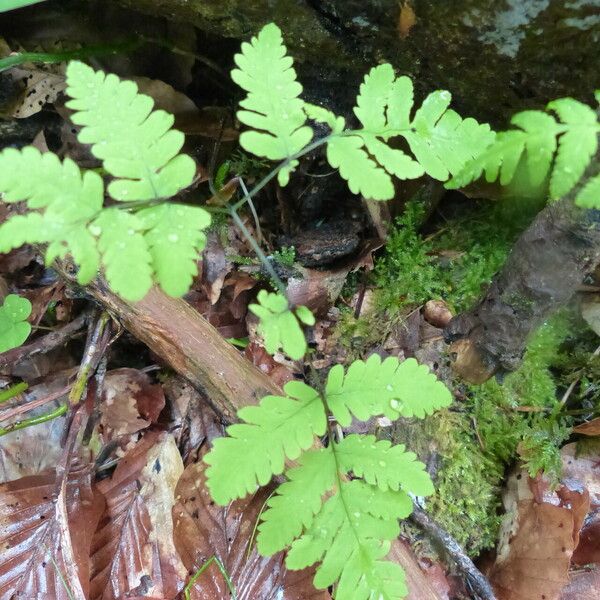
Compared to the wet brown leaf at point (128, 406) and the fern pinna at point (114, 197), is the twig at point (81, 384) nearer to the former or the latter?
the wet brown leaf at point (128, 406)

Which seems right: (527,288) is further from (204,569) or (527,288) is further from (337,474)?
(204,569)

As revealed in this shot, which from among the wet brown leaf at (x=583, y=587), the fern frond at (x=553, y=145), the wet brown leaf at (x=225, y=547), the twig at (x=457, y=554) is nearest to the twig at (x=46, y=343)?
the wet brown leaf at (x=225, y=547)

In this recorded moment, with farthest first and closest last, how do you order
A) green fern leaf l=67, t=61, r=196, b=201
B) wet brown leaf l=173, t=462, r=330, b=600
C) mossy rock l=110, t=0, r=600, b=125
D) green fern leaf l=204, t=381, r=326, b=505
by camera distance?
wet brown leaf l=173, t=462, r=330, b=600, mossy rock l=110, t=0, r=600, b=125, green fern leaf l=204, t=381, r=326, b=505, green fern leaf l=67, t=61, r=196, b=201

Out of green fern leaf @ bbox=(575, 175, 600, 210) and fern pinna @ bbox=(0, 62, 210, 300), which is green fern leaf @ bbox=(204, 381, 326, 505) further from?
green fern leaf @ bbox=(575, 175, 600, 210)

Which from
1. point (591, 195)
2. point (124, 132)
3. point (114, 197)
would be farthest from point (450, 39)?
point (114, 197)

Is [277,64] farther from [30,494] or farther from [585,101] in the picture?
[30,494]

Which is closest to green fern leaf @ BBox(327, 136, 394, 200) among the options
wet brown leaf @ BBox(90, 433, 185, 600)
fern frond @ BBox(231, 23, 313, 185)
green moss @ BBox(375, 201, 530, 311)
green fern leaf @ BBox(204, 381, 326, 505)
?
fern frond @ BBox(231, 23, 313, 185)
